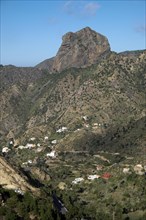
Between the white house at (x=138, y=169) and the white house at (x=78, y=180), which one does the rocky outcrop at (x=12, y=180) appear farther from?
the white house at (x=138, y=169)

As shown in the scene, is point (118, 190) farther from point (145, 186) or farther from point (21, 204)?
point (21, 204)

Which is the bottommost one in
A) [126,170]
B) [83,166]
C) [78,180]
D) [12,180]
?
[83,166]

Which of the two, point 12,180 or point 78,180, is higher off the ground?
point 12,180

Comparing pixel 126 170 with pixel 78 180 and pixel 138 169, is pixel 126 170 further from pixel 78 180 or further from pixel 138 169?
pixel 78 180

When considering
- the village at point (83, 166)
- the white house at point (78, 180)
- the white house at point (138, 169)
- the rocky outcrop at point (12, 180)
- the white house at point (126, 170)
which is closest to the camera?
the rocky outcrop at point (12, 180)

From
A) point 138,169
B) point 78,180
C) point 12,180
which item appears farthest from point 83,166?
point 12,180

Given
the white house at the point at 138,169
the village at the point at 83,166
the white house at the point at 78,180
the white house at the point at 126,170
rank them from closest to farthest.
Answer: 1. the white house at the point at 138,169
2. the white house at the point at 78,180
3. the white house at the point at 126,170
4. the village at the point at 83,166

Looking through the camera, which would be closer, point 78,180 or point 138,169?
point 78,180

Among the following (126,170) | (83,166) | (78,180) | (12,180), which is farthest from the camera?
(83,166)

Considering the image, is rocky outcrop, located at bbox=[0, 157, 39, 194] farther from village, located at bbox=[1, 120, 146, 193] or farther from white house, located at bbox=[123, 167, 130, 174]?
white house, located at bbox=[123, 167, 130, 174]

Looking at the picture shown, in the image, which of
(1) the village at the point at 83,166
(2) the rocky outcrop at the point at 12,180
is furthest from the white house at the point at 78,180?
(2) the rocky outcrop at the point at 12,180

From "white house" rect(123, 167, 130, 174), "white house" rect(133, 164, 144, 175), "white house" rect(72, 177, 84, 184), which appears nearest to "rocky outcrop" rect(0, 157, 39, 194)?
"white house" rect(72, 177, 84, 184)

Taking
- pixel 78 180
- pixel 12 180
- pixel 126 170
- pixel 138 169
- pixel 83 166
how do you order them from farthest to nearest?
pixel 83 166 → pixel 126 170 → pixel 138 169 → pixel 78 180 → pixel 12 180
